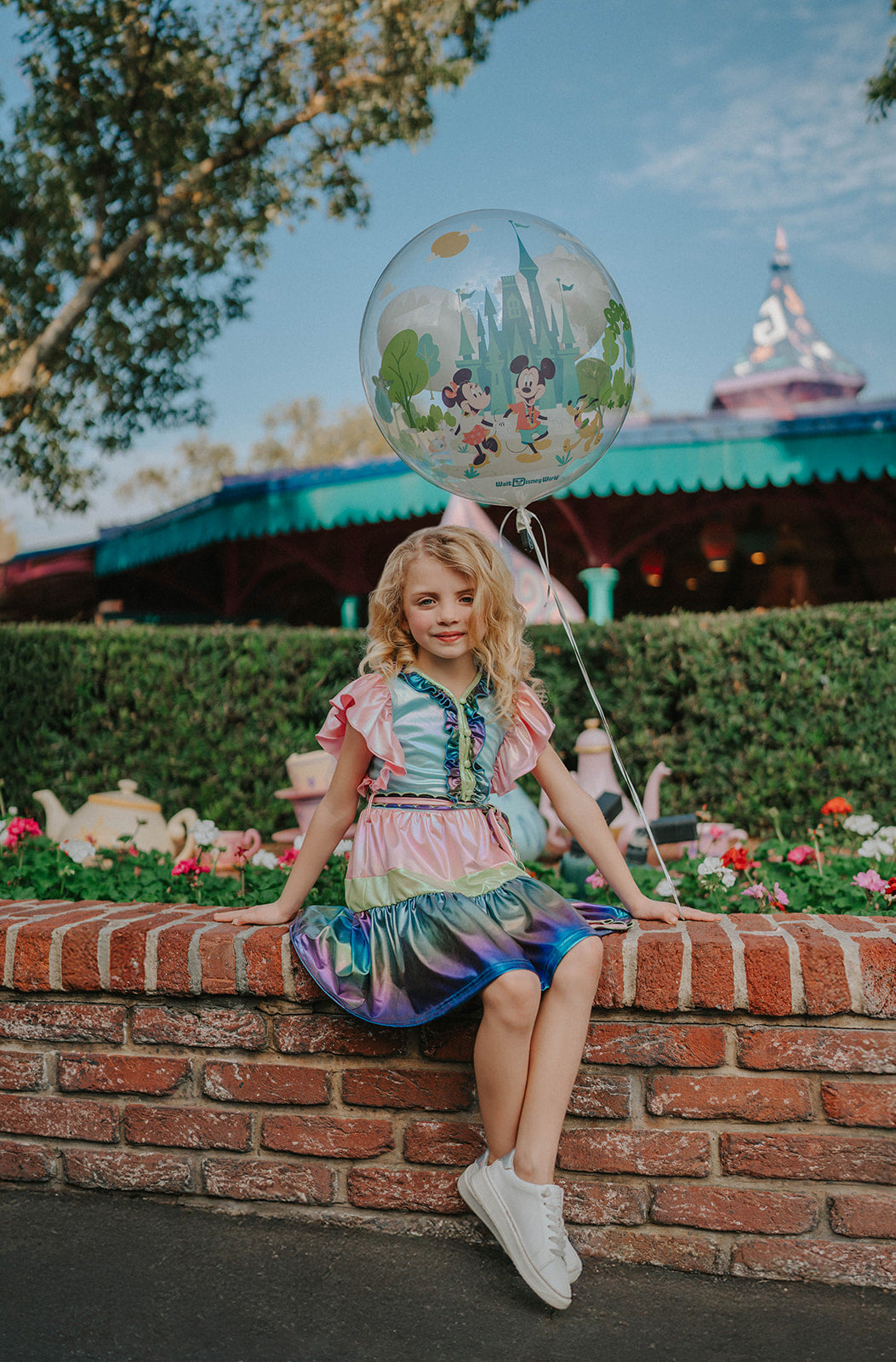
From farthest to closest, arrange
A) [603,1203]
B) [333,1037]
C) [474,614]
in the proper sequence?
1. [474,614]
2. [333,1037]
3. [603,1203]

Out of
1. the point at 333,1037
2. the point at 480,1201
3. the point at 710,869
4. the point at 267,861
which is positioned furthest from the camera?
the point at 267,861

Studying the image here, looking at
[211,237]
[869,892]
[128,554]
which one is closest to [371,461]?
[211,237]

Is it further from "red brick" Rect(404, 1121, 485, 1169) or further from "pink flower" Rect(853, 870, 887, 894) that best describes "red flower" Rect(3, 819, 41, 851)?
"pink flower" Rect(853, 870, 887, 894)

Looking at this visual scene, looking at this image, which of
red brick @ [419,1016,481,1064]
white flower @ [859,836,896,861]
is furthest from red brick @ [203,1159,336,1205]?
white flower @ [859,836,896,861]

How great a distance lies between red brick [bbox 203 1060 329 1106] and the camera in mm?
2080

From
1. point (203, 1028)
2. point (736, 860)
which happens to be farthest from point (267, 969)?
point (736, 860)

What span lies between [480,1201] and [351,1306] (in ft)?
0.94

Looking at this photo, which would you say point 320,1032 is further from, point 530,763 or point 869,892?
point 869,892

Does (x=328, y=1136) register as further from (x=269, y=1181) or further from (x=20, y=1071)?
(x=20, y=1071)

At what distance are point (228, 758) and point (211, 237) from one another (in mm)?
7858

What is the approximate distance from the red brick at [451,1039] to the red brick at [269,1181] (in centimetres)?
36

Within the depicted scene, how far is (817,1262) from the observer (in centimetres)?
188

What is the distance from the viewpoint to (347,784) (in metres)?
2.17

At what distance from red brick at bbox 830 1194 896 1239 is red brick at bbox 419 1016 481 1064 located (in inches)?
29.5
